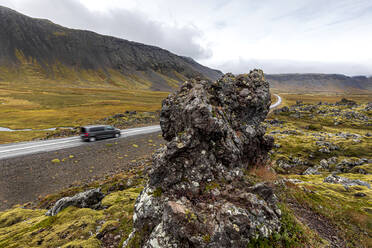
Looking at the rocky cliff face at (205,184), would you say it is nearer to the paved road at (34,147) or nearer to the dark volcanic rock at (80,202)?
the dark volcanic rock at (80,202)

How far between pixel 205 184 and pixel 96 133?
30.3 metres

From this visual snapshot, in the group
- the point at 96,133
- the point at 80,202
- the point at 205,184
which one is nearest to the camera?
the point at 205,184

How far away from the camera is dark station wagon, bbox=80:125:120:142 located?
31070 mm

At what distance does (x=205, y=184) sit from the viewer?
796 cm

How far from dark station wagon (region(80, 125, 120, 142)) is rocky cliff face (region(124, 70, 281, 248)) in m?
25.7

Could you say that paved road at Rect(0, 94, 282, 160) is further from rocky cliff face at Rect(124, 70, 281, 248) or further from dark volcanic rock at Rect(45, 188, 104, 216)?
rocky cliff face at Rect(124, 70, 281, 248)

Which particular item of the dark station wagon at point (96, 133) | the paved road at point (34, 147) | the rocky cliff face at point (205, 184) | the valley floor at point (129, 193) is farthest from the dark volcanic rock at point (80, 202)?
the dark station wagon at point (96, 133)

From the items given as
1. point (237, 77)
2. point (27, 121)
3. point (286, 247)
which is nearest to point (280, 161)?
point (237, 77)

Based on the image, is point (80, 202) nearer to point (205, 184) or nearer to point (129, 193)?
point (129, 193)

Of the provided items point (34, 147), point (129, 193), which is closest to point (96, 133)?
point (34, 147)

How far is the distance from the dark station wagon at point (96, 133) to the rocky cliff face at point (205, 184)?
2571cm

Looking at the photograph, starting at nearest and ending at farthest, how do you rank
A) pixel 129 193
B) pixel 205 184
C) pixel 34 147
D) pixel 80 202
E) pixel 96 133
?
pixel 205 184
pixel 80 202
pixel 129 193
pixel 34 147
pixel 96 133

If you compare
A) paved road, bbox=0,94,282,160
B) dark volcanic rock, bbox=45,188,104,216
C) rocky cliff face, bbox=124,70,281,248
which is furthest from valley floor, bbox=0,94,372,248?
paved road, bbox=0,94,282,160

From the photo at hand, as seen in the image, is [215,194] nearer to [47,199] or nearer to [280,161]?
[47,199]
